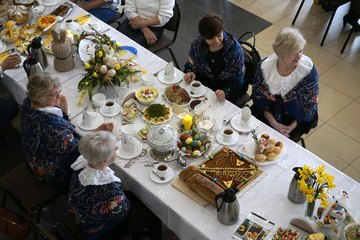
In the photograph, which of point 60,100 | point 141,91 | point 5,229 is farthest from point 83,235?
point 141,91

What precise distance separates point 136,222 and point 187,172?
1.51 ft

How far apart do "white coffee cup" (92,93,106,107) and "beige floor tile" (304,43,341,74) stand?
253cm

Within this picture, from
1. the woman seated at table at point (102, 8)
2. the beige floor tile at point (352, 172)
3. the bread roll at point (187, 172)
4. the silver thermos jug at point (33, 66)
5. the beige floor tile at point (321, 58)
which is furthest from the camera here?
the beige floor tile at point (321, 58)

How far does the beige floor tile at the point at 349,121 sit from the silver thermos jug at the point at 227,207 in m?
2.09

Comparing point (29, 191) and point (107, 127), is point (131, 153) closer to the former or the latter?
point (107, 127)

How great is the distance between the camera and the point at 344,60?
186 inches

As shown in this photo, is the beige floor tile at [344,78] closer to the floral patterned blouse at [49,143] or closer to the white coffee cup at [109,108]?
the white coffee cup at [109,108]

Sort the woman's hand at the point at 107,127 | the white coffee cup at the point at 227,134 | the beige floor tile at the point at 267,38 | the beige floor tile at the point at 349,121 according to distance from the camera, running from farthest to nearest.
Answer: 1. the beige floor tile at the point at 267,38
2. the beige floor tile at the point at 349,121
3. the woman's hand at the point at 107,127
4. the white coffee cup at the point at 227,134

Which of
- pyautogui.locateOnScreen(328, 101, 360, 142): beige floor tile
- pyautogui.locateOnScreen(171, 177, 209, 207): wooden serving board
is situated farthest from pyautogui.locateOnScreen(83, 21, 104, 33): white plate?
pyautogui.locateOnScreen(328, 101, 360, 142): beige floor tile

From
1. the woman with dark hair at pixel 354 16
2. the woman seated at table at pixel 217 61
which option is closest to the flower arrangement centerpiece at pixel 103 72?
the woman seated at table at pixel 217 61

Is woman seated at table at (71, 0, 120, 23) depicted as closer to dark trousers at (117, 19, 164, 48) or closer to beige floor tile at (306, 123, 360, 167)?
dark trousers at (117, 19, 164, 48)

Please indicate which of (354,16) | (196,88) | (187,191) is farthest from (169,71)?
(354,16)

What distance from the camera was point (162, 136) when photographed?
2.66 m

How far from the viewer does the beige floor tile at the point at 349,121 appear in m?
3.96
